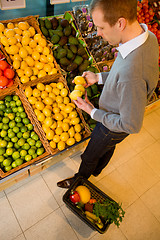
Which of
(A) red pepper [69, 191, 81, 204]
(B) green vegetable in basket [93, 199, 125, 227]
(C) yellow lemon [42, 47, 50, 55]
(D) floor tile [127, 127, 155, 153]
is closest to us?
(B) green vegetable in basket [93, 199, 125, 227]

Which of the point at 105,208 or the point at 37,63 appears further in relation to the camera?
the point at 37,63

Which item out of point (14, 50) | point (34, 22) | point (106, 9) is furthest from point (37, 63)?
point (106, 9)

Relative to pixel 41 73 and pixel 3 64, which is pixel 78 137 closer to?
pixel 41 73

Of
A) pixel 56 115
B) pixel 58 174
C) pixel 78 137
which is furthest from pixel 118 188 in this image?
pixel 56 115

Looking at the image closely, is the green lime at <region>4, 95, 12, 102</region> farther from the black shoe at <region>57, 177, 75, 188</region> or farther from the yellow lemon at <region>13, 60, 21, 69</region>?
the black shoe at <region>57, 177, 75, 188</region>

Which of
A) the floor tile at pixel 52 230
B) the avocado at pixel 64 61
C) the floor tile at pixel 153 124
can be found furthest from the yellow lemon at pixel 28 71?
the floor tile at pixel 153 124

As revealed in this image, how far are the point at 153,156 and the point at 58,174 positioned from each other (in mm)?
1711

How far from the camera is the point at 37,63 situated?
222 centimetres

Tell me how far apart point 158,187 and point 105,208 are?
130 cm

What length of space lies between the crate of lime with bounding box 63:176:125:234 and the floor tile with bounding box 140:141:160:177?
51.3 inches

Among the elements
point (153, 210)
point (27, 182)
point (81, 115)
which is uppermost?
point (81, 115)

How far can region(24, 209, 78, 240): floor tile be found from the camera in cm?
197

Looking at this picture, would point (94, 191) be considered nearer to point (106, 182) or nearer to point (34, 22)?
point (106, 182)

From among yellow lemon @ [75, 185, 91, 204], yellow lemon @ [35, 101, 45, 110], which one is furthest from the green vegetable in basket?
yellow lemon @ [35, 101, 45, 110]
